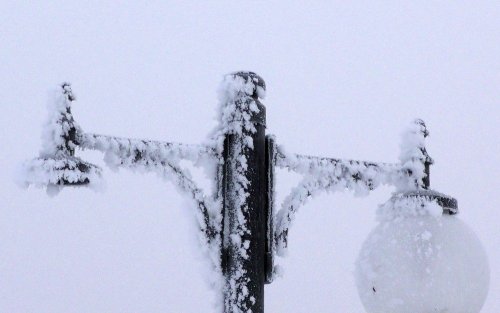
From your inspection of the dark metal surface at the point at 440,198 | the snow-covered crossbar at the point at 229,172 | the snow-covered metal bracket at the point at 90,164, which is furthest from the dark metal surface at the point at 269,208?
the dark metal surface at the point at 440,198

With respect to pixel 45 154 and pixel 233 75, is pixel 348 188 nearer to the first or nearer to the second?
pixel 233 75

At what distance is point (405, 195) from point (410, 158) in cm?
28

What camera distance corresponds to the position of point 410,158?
302cm

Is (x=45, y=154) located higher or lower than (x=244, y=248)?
higher

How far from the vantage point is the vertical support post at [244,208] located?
2.41 metres

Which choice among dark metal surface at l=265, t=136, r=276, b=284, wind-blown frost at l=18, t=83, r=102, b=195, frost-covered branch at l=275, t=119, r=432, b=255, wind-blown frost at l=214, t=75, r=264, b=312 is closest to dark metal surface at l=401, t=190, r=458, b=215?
frost-covered branch at l=275, t=119, r=432, b=255

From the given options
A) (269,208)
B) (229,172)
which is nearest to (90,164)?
(229,172)

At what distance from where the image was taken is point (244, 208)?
96.3 inches

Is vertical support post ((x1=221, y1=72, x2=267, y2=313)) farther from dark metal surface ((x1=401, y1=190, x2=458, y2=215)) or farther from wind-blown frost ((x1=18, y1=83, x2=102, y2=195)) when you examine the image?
dark metal surface ((x1=401, y1=190, x2=458, y2=215))

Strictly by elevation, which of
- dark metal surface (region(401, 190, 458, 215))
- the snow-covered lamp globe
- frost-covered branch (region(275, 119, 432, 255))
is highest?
frost-covered branch (region(275, 119, 432, 255))

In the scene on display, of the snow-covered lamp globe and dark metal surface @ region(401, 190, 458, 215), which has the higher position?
dark metal surface @ region(401, 190, 458, 215)

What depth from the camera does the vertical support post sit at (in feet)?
7.91

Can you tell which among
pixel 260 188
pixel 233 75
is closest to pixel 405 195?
pixel 260 188

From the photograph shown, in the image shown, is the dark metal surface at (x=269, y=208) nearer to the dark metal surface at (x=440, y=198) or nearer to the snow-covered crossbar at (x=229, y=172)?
the snow-covered crossbar at (x=229, y=172)
